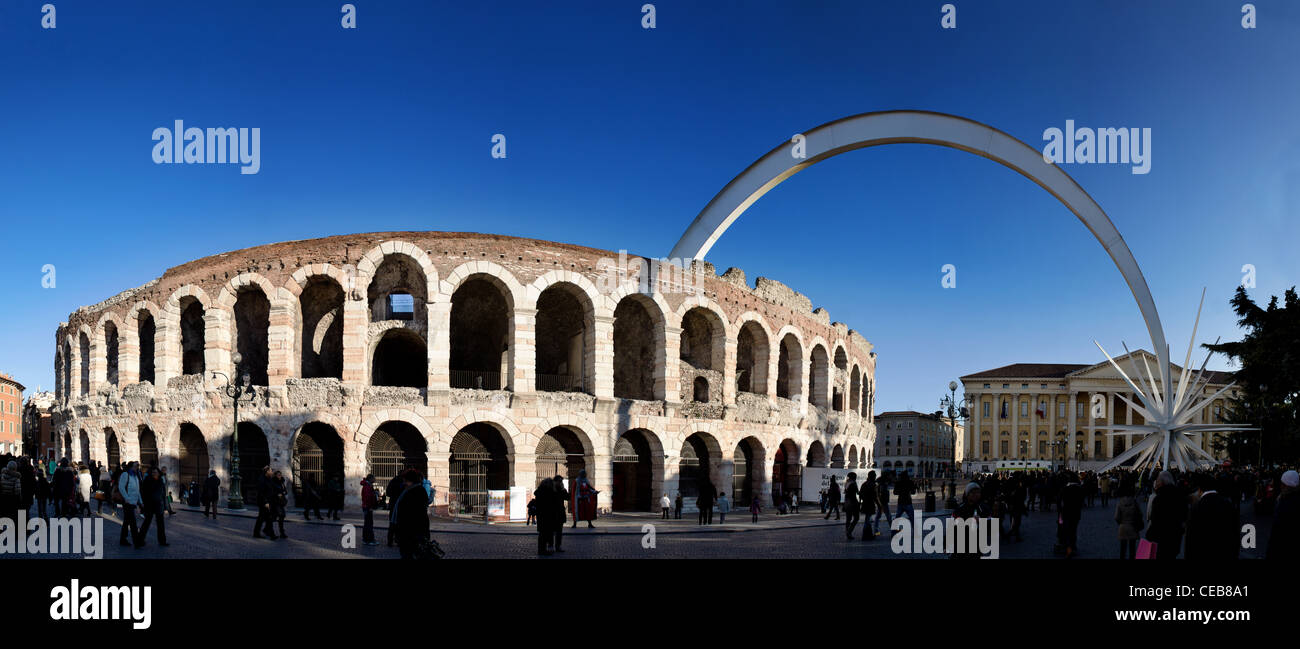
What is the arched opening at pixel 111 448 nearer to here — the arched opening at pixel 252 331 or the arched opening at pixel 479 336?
the arched opening at pixel 252 331

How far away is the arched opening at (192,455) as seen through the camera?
30.8 m

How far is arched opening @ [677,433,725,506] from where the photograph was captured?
32969 millimetres

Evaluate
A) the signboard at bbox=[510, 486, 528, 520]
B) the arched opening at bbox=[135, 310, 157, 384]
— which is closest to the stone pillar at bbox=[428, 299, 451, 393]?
the signboard at bbox=[510, 486, 528, 520]

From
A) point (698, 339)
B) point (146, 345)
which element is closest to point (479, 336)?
point (698, 339)

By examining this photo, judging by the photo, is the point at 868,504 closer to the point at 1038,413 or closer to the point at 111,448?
the point at 111,448

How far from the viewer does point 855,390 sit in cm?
4838

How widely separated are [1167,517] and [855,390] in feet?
125

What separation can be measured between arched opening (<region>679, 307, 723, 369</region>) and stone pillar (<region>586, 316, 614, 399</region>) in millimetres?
5494

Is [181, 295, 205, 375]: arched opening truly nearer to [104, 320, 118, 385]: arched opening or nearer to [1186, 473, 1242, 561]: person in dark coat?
[104, 320, 118, 385]: arched opening

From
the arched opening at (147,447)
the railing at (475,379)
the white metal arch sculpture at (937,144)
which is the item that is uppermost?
the white metal arch sculpture at (937,144)

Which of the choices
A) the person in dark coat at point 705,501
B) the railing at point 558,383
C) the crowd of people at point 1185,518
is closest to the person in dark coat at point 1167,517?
the crowd of people at point 1185,518

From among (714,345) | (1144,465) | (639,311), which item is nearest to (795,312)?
(714,345)

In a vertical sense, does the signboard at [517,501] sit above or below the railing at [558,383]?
below

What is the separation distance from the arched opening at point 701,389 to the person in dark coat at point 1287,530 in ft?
86.9
